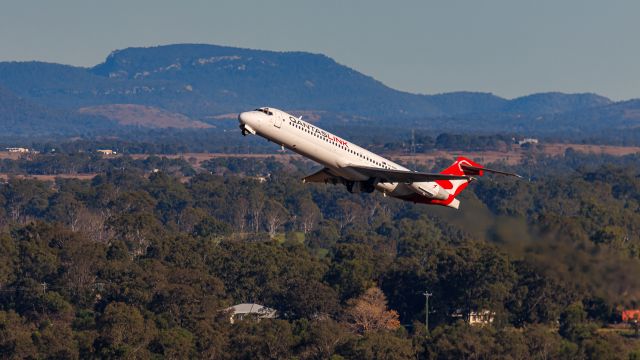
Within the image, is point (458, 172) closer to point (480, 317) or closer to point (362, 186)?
point (362, 186)

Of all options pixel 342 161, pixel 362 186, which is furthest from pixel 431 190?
pixel 342 161

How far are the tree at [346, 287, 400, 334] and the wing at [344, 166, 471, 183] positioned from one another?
68589 millimetres

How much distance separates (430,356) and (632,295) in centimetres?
5576

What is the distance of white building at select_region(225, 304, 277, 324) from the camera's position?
166 m

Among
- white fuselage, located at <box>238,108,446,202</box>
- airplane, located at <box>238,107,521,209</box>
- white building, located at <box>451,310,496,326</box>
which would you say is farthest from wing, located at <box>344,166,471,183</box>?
white building, located at <box>451,310,496,326</box>

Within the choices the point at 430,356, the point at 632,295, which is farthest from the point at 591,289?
the point at 430,356

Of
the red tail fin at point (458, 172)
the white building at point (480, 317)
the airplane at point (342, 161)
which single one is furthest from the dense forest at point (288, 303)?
the airplane at point (342, 161)

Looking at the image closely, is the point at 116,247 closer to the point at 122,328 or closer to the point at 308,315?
the point at 308,315

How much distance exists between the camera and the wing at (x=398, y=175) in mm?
92375

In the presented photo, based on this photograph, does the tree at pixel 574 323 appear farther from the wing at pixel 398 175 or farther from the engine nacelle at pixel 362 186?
the engine nacelle at pixel 362 186

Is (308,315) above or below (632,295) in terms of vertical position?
below

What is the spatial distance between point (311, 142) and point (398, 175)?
20.4 feet

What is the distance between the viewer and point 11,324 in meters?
147

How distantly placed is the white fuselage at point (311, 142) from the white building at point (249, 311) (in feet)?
237
